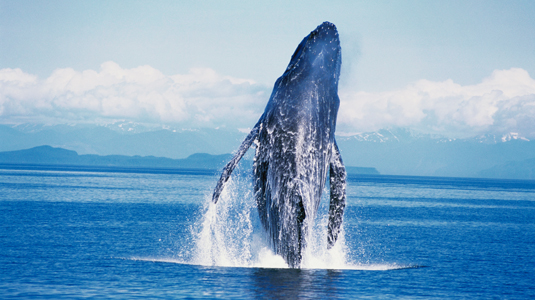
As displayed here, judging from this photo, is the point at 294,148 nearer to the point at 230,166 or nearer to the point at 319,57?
the point at 230,166

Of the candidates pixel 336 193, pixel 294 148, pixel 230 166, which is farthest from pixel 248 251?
pixel 230 166

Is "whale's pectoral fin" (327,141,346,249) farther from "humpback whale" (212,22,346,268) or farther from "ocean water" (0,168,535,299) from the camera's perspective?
"ocean water" (0,168,535,299)

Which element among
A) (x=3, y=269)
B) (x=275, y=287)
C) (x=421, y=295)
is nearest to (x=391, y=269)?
(x=421, y=295)

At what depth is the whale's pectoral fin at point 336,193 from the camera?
17594 mm

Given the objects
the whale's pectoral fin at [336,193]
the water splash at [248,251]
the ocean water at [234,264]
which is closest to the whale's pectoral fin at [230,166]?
the water splash at [248,251]

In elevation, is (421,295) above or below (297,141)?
below

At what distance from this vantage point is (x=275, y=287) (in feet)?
57.0

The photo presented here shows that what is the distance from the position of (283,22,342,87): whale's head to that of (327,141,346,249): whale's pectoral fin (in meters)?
2.11

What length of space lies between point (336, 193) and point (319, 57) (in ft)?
13.7

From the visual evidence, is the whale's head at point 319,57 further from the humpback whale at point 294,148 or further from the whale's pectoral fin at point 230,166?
the whale's pectoral fin at point 230,166

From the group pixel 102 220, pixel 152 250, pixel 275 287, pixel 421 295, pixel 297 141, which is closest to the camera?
pixel 297 141

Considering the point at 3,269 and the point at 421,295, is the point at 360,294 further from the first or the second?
the point at 3,269

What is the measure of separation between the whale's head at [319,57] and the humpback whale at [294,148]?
0.09 ft

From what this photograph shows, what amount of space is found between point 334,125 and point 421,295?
636 cm
